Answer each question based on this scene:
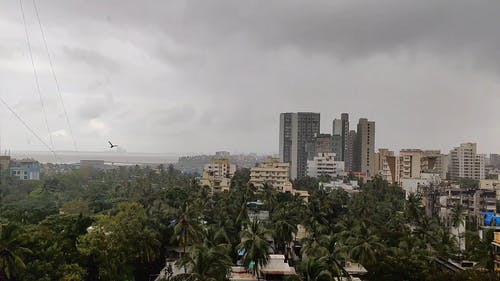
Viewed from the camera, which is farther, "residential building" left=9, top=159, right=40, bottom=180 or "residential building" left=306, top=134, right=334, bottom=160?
"residential building" left=306, top=134, right=334, bottom=160

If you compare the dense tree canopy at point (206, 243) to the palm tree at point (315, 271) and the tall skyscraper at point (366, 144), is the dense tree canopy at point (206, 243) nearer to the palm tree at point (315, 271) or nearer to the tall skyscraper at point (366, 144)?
the palm tree at point (315, 271)

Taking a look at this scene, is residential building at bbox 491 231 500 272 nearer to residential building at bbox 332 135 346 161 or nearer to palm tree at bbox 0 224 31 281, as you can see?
palm tree at bbox 0 224 31 281

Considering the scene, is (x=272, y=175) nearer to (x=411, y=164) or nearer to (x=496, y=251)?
(x=411, y=164)

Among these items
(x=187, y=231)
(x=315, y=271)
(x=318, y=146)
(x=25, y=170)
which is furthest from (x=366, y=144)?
(x=315, y=271)

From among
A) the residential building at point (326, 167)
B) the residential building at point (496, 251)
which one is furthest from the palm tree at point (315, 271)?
the residential building at point (326, 167)

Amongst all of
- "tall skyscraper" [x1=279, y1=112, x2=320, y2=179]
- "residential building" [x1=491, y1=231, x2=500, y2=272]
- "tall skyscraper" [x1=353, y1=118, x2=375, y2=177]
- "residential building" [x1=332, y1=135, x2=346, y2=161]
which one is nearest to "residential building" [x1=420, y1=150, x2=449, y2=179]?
"tall skyscraper" [x1=353, y1=118, x2=375, y2=177]

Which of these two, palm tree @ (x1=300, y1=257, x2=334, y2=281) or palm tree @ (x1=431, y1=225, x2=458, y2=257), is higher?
palm tree @ (x1=300, y1=257, x2=334, y2=281)
